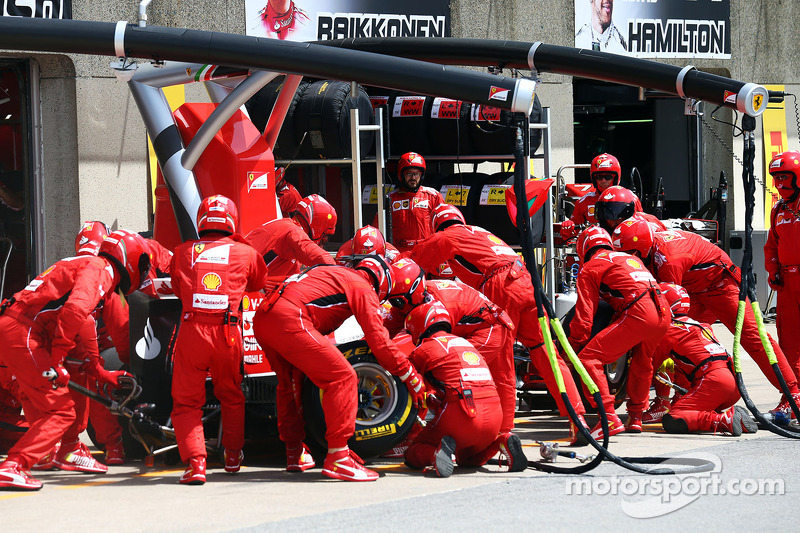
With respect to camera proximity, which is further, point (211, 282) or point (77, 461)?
point (77, 461)

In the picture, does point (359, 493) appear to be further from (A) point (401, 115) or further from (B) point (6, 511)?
(A) point (401, 115)

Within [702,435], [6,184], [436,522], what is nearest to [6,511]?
[436,522]

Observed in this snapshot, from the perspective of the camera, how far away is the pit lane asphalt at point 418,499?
591 centimetres

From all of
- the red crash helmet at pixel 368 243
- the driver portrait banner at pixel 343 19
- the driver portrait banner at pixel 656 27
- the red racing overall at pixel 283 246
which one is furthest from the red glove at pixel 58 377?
the driver portrait banner at pixel 656 27

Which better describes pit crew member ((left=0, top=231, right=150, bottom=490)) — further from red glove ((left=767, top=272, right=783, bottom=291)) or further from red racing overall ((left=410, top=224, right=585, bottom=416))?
red glove ((left=767, top=272, right=783, bottom=291))

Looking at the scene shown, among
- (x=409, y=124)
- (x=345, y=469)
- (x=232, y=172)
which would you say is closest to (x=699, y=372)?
(x=345, y=469)

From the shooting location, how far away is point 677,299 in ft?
30.9

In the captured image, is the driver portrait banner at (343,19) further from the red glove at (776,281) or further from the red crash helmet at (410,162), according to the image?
the red glove at (776,281)

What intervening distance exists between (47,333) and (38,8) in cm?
679

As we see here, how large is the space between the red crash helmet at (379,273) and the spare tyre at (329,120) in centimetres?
369

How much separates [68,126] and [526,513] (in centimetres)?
947

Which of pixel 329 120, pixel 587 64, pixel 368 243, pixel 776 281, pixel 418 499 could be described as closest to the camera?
pixel 418 499

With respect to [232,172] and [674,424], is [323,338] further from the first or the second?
[674,424]

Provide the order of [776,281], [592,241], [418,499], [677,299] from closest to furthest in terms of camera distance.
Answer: [418,499] → [592,241] → [677,299] → [776,281]
